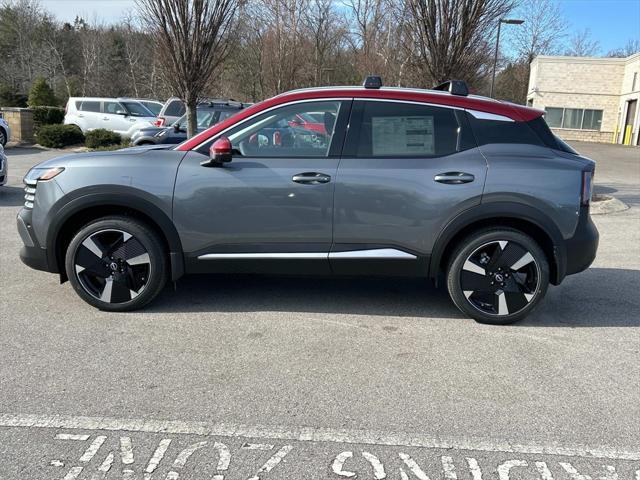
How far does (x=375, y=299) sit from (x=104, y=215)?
8.03ft

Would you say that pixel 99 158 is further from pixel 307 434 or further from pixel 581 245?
pixel 581 245

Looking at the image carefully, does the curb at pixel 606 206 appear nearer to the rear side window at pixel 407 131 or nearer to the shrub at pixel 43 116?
the rear side window at pixel 407 131

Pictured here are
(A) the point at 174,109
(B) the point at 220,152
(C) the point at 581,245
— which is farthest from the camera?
(A) the point at 174,109

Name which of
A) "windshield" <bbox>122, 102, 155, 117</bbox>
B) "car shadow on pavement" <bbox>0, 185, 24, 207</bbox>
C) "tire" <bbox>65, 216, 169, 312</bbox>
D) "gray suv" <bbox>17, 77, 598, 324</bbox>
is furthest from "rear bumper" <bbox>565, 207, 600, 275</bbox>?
"windshield" <bbox>122, 102, 155, 117</bbox>

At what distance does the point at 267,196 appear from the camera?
167 inches

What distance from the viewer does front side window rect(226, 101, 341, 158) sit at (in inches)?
170

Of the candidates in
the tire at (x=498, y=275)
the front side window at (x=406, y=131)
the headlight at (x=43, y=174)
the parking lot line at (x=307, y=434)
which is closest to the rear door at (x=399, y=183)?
the front side window at (x=406, y=131)

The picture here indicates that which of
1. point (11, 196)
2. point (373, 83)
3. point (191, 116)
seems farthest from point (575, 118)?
point (373, 83)

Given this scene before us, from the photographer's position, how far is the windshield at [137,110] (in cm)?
2071

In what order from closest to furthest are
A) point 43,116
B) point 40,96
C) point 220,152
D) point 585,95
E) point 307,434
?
point 307,434, point 220,152, point 43,116, point 40,96, point 585,95

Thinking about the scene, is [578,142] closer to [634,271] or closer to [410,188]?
[634,271]

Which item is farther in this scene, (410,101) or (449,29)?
(449,29)

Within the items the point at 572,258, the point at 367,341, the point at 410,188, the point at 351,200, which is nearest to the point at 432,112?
the point at 410,188

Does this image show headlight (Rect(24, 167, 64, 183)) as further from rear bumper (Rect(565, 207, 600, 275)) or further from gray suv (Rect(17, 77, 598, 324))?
rear bumper (Rect(565, 207, 600, 275))
